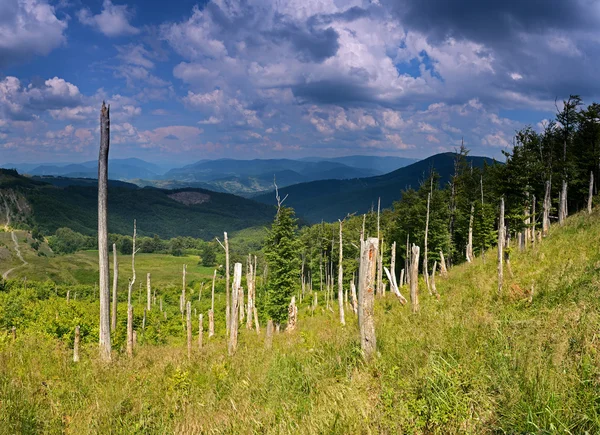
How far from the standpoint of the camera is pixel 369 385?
16.4 ft

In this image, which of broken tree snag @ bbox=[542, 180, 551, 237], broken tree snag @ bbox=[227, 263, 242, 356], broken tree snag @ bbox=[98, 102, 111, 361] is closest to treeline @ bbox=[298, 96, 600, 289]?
broken tree snag @ bbox=[542, 180, 551, 237]

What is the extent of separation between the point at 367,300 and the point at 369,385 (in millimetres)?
1955

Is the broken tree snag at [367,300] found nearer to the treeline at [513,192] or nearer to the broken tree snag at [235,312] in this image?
the broken tree snag at [235,312]

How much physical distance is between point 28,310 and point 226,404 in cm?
3841

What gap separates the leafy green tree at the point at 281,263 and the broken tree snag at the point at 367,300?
20.7 metres

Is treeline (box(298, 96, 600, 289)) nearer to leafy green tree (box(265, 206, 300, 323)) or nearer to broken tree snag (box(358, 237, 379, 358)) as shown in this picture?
leafy green tree (box(265, 206, 300, 323))

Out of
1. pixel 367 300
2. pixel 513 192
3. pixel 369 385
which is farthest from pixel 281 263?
pixel 369 385

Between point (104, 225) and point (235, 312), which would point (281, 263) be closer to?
point (235, 312)

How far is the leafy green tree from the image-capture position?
90.2 ft

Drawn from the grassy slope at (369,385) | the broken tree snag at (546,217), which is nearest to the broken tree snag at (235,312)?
the grassy slope at (369,385)

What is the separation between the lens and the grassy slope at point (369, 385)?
379 centimetres

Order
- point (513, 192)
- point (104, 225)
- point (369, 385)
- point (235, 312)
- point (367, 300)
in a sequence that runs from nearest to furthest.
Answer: point (369, 385), point (367, 300), point (104, 225), point (235, 312), point (513, 192)

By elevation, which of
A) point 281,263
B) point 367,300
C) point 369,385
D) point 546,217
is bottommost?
point 281,263

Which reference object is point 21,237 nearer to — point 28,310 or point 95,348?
point 28,310
